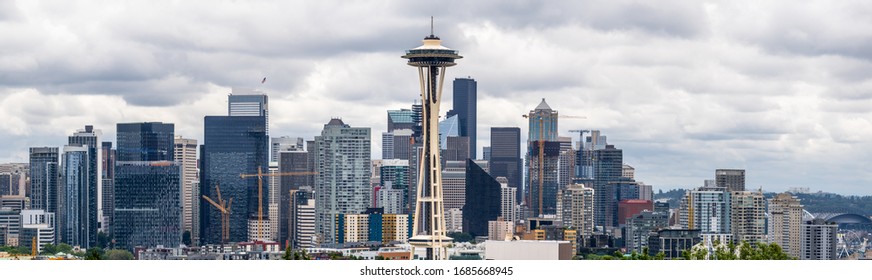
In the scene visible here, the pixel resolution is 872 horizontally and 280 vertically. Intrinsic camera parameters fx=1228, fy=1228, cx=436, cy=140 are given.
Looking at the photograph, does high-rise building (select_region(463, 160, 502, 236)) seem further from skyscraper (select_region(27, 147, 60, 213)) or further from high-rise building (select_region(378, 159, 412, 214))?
skyscraper (select_region(27, 147, 60, 213))

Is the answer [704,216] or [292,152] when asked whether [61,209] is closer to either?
[292,152]

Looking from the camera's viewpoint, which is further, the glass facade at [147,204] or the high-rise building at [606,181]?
the high-rise building at [606,181]

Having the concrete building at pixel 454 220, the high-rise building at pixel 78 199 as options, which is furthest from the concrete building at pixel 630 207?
the high-rise building at pixel 78 199

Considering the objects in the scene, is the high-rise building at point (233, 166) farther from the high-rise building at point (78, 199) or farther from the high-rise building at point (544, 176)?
the high-rise building at point (544, 176)

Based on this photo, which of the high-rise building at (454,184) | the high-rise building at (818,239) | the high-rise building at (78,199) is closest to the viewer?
the high-rise building at (818,239)

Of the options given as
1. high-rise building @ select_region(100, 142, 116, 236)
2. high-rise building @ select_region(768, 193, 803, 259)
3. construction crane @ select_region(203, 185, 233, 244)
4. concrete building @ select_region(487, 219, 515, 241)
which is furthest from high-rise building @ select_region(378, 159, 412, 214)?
high-rise building @ select_region(768, 193, 803, 259)

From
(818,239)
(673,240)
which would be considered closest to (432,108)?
(673,240)

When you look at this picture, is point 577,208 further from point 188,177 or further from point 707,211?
point 188,177
